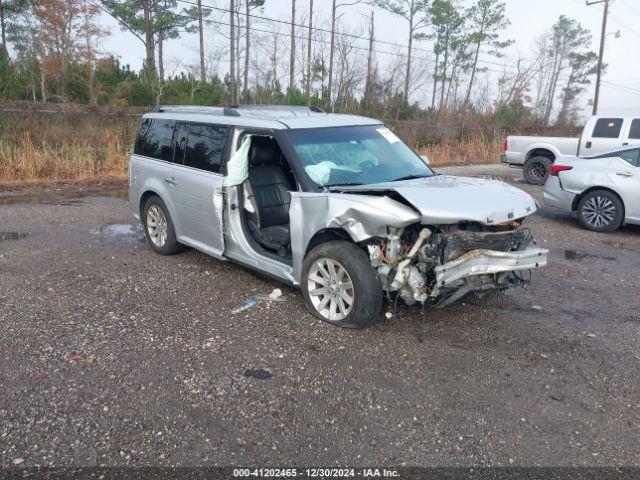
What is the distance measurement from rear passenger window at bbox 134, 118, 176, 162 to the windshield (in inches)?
76.2

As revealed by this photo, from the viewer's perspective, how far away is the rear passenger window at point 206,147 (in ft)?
18.3

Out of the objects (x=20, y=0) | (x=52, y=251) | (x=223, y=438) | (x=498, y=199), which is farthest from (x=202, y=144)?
(x=20, y=0)

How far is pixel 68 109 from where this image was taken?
17109 mm

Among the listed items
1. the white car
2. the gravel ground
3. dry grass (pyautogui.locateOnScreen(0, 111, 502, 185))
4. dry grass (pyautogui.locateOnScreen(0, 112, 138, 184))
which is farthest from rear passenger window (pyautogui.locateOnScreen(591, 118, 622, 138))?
dry grass (pyautogui.locateOnScreen(0, 112, 138, 184))

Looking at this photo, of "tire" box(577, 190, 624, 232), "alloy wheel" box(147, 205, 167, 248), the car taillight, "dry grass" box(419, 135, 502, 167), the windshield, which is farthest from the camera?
"dry grass" box(419, 135, 502, 167)

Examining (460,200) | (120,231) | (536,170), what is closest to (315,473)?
(460,200)

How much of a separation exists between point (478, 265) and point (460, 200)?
1.73ft

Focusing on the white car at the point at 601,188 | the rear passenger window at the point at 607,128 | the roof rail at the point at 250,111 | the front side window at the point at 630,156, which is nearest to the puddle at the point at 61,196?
the roof rail at the point at 250,111

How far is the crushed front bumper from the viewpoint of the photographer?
4102 mm

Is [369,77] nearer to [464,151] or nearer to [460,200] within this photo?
[464,151]

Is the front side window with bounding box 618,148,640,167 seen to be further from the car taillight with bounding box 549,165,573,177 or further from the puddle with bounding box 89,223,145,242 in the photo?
the puddle with bounding box 89,223,145,242

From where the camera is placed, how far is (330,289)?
14.9ft

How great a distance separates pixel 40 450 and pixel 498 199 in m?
3.64

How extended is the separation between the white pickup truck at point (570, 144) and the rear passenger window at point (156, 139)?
33.4ft
